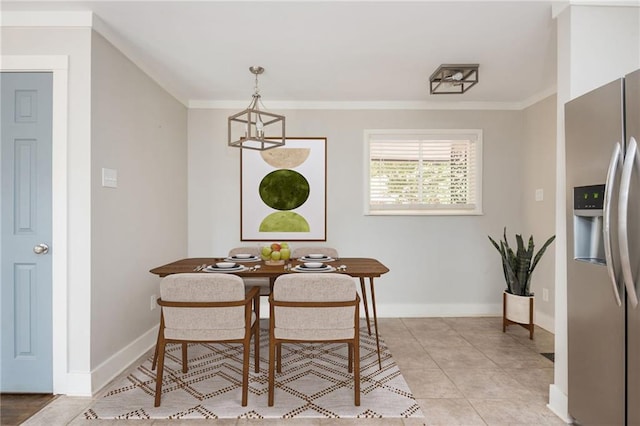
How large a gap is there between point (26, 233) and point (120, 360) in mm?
1116

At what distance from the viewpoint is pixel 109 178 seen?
2.52 meters

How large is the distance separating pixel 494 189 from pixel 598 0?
2323 mm

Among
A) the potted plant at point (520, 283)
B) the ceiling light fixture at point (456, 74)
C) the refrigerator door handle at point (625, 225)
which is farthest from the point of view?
the potted plant at point (520, 283)

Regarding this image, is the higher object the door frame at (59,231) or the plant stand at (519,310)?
the door frame at (59,231)

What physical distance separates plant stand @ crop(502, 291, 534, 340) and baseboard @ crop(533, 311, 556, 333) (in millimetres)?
348

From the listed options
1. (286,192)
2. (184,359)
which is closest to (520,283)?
(286,192)

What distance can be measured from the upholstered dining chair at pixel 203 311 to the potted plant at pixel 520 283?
8.49ft

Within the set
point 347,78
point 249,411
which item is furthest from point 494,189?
point 249,411

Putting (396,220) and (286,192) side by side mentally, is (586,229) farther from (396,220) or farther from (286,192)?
(286,192)

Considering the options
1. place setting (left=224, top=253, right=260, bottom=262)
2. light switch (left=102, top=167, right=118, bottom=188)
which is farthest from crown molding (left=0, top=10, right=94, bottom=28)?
place setting (left=224, top=253, right=260, bottom=262)

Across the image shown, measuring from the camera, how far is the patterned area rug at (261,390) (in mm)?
2084

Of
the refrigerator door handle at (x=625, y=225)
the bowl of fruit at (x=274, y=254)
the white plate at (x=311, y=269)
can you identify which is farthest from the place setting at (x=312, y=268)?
the refrigerator door handle at (x=625, y=225)

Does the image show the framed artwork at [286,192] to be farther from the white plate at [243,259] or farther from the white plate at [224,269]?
the white plate at [224,269]

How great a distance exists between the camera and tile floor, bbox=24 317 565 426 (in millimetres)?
2014
